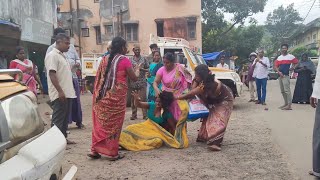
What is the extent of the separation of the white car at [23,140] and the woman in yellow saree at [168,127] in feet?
9.18

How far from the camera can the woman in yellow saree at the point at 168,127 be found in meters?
5.41

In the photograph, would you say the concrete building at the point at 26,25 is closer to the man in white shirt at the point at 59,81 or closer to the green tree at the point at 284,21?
the man in white shirt at the point at 59,81

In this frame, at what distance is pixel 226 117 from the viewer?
544cm

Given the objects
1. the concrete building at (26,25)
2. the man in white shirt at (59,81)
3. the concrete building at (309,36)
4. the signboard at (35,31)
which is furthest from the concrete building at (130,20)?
the man in white shirt at (59,81)

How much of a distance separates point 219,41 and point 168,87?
88.7ft

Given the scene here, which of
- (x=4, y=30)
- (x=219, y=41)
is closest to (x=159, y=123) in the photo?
(x=4, y=30)

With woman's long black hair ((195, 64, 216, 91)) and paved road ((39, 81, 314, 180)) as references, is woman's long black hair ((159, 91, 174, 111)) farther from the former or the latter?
paved road ((39, 81, 314, 180))

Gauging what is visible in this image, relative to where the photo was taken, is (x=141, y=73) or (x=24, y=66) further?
(x=141, y=73)

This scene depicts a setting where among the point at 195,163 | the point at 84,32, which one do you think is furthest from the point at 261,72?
the point at 84,32

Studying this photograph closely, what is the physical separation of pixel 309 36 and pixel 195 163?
4922cm

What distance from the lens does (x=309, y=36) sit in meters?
49.1

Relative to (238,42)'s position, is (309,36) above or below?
above

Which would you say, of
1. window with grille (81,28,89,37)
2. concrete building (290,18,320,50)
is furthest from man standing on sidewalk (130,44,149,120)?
concrete building (290,18,320,50)

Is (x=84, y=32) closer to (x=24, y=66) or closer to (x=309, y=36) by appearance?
(x=24, y=66)
